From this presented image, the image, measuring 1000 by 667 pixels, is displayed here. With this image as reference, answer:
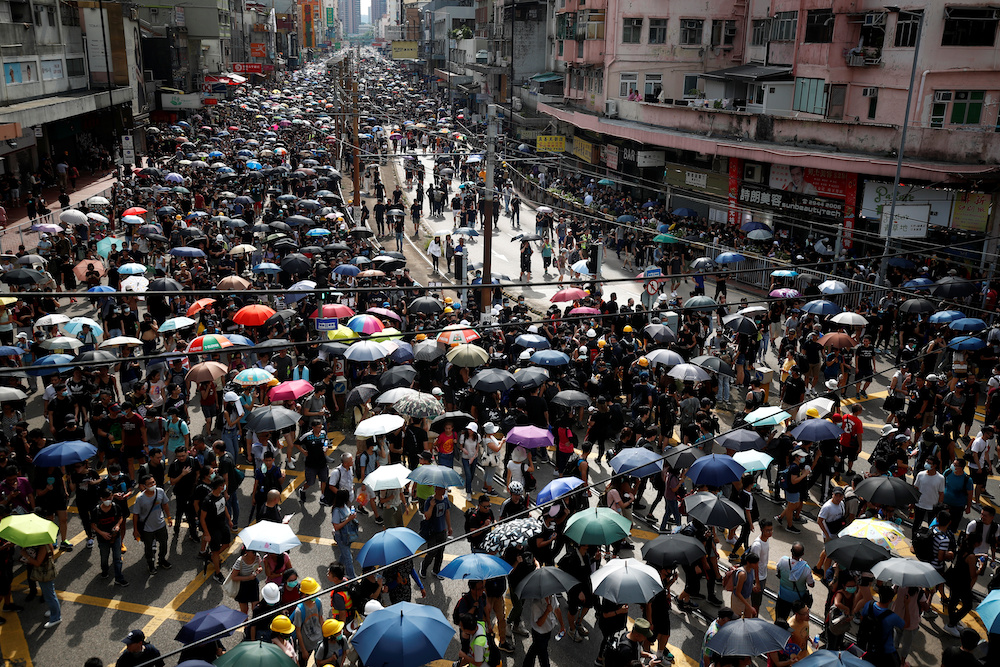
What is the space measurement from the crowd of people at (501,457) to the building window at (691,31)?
1075 inches

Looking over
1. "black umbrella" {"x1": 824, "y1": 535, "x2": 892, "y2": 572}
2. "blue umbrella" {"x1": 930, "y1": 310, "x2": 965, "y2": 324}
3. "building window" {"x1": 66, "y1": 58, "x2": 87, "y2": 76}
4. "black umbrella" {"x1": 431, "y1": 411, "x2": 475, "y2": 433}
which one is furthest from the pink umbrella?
"building window" {"x1": 66, "y1": 58, "x2": 87, "y2": 76}

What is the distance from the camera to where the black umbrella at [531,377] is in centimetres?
1434

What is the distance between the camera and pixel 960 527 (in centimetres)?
1258

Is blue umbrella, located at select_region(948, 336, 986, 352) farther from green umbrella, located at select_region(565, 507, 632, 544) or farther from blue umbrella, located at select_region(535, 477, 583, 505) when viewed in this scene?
green umbrella, located at select_region(565, 507, 632, 544)

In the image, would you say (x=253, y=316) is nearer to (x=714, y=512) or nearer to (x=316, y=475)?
(x=316, y=475)

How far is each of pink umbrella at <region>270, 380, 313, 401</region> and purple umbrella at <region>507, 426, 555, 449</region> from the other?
377cm

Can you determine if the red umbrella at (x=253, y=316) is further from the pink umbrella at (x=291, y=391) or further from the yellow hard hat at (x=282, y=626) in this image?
the yellow hard hat at (x=282, y=626)

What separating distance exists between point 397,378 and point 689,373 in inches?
206

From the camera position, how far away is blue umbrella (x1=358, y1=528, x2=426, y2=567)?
905 centimetres

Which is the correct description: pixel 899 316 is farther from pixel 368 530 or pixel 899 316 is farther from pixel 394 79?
pixel 394 79

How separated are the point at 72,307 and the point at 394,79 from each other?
411 feet

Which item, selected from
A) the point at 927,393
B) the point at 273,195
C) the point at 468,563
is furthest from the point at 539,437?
the point at 273,195

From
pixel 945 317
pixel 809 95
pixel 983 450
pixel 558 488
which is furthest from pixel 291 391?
pixel 809 95

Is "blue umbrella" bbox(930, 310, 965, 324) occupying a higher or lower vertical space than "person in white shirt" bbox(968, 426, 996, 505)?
higher
